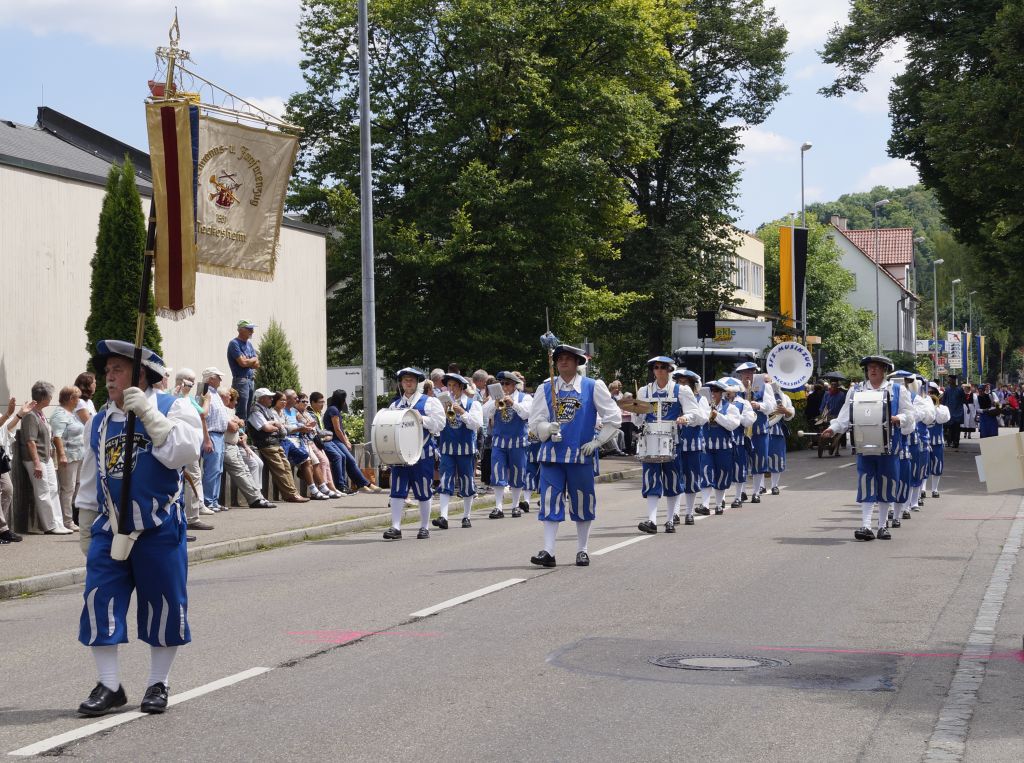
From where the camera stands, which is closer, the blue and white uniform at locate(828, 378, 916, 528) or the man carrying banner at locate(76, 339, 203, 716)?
the man carrying banner at locate(76, 339, 203, 716)

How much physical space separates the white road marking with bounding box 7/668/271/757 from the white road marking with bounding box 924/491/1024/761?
363 centimetres

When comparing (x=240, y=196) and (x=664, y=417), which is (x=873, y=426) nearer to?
(x=664, y=417)

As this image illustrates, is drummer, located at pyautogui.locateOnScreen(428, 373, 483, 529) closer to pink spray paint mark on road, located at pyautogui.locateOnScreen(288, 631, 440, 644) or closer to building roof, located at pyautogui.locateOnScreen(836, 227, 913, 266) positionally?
pink spray paint mark on road, located at pyautogui.locateOnScreen(288, 631, 440, 644)

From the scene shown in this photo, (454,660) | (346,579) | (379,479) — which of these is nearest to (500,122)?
(379,479)

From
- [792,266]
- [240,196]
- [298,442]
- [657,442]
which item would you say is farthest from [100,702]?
[792,266]

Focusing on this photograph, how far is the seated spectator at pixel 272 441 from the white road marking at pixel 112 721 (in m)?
12.6

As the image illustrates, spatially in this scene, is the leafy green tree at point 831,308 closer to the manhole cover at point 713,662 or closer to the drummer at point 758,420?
the drummer at point 758,420

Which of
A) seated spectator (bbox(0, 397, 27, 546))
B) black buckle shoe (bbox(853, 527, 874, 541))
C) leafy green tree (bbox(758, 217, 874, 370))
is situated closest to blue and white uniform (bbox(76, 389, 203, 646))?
seated spectator (bbox(0, 397, 27, 546))

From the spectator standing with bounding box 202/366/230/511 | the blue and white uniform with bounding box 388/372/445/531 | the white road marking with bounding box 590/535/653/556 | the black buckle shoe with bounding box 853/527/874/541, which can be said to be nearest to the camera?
the white road marking with bounding box 590/535/653/556

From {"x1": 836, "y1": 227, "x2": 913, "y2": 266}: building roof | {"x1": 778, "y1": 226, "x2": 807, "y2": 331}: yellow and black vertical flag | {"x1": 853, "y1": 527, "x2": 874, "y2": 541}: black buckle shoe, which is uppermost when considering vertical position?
{"x1": 836, "y1": 227, "x2": 913, "y2": 266}: building roof

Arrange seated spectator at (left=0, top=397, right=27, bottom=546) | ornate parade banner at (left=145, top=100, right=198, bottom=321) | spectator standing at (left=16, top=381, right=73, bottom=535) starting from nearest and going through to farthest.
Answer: ornate parade banner at (left=145, top=100, right=198, bottom=321) → seated spectator at (left=0, top=397, right=27, bottom=546) → spectator standing at (left=16, top=381, right=73, bottom=535)

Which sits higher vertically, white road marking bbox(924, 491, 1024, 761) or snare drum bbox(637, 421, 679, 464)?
snare drum bbox(637, 421, 679, 464)

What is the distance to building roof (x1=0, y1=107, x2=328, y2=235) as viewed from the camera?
74.1 feet

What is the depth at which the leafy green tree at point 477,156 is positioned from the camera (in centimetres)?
3447
